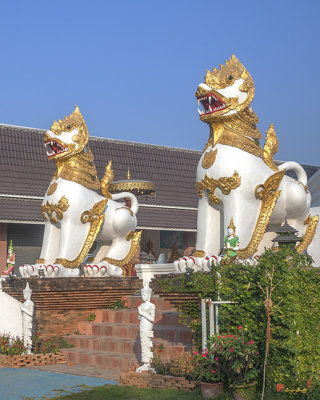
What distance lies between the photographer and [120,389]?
8.06 metres

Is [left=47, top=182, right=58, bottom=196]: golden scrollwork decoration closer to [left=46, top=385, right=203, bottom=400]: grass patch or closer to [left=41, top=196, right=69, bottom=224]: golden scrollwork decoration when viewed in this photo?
[left=41, top=196, right=69, bottom=224]: golden scrollwork decoration

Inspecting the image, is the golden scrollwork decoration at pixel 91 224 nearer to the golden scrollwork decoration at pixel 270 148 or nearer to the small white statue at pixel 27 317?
the small white statue at pixel 27 317

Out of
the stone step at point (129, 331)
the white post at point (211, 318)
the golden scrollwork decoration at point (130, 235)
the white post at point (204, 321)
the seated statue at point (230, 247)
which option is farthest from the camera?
the golden scrollwork decoration at point (130, 235)

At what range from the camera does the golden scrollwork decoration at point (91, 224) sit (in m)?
12.2

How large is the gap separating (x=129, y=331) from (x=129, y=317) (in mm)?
598

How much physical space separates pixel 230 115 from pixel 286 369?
4.94 metres

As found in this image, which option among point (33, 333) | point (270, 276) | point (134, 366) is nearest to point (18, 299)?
point (33, 333)

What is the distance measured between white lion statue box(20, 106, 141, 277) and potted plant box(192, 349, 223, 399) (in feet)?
16.2

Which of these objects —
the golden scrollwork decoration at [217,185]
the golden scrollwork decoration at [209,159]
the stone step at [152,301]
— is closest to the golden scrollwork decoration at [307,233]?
the golden scrollwork decoration at [217,185]

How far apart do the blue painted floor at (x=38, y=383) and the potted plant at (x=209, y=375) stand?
65.6 inches

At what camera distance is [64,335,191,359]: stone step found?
Answer: 9.13 meters

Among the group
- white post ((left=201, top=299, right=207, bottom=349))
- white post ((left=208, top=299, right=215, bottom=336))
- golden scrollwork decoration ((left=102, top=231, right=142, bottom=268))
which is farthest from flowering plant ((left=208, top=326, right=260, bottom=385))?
golden scrollwork decoration ((left=102, top=231, right=142, bottom=268))

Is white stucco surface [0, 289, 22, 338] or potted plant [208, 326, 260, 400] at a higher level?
white stucco surface [0, 289, 22, 338]

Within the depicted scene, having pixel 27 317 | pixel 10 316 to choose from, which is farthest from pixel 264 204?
pixel 10 316
